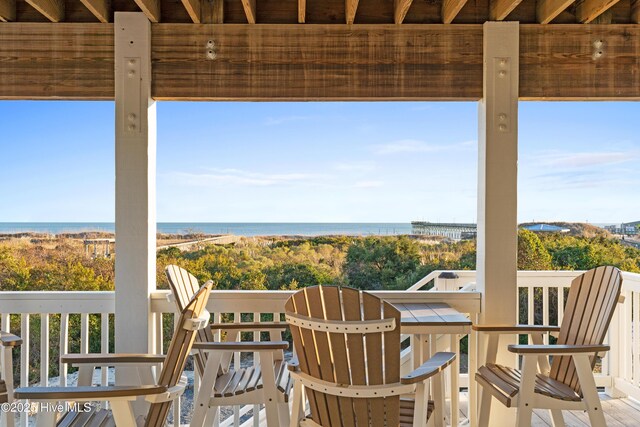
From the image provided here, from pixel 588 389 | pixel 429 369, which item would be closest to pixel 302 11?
pixel 429 369

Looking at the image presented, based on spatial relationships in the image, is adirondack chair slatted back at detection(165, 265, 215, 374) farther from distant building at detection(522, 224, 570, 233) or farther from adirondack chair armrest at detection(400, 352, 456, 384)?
distant building at detection(522, 224, 570, 233)

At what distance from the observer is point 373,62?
3305 mm

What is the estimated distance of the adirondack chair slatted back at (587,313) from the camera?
2621 millimetres

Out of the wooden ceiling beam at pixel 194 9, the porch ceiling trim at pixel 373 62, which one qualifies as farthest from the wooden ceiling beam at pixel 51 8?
the wooden ceiling beam at pixel 194 9

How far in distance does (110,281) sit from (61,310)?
10414mm

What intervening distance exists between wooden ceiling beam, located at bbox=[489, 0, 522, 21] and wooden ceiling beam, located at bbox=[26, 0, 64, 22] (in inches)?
104

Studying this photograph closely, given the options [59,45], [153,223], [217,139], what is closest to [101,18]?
[59,45]

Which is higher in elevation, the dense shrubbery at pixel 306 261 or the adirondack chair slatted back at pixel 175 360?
the adirondack chair slatted back at pixel 175 360

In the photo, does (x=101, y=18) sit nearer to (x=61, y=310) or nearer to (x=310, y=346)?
(x=61, y=310)

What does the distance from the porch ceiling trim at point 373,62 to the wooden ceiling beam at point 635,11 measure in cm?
6

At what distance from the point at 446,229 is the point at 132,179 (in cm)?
1579

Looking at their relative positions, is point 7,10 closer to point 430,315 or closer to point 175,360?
point 175,360

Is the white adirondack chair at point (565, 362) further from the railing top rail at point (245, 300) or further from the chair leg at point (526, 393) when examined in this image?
the railing top rail at point (245, 300)

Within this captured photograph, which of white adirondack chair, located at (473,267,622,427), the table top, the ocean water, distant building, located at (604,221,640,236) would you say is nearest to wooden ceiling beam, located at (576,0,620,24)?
white adirondack chair, located at (473,267,622,427)
